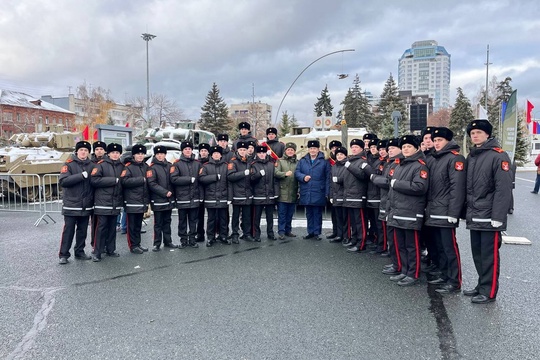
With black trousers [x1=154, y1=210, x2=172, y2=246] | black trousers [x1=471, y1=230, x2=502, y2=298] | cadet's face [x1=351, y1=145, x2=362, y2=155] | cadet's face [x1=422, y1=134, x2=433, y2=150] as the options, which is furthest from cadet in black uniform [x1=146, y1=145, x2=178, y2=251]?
black trousers [x1=471, y1=230, x2=502, y2=298]

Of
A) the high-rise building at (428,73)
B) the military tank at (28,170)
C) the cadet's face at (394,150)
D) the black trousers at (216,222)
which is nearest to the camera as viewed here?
the cadet's face at (394,150)

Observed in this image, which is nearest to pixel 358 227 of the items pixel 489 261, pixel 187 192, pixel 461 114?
pixel 489 261

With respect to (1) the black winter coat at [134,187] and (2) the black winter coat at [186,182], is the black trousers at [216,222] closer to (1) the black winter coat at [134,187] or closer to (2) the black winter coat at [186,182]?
(2) the black winter coat at [186,182]

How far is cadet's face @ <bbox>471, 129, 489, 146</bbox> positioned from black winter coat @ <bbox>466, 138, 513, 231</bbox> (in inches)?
2.4

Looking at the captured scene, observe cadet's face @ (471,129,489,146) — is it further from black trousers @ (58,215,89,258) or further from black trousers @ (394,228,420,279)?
black trousers @ (58,215,89,258)

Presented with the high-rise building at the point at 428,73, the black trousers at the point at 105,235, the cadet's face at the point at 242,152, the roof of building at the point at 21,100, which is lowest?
the black trousers at the point at 105,235

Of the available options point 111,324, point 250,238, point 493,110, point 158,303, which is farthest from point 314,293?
point 493,110

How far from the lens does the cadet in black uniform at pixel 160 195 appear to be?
7588 mm

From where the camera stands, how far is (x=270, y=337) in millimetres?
4102

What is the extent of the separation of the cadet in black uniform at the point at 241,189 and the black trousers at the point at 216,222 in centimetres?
20

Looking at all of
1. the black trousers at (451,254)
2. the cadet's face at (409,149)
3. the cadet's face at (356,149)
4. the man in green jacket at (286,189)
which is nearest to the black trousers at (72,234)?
the man in green jacket at (286,189)

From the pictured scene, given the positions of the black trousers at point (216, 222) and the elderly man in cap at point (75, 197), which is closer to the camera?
the elderly man in cap at point (75, 197)

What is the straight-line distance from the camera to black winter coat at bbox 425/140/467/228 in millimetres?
5238

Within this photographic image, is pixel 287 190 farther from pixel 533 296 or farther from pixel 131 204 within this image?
pixel 533 296
